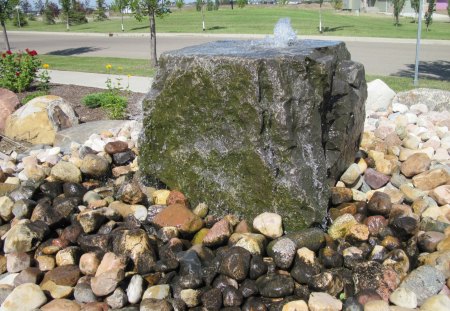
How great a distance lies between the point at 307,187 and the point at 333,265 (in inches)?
27.7

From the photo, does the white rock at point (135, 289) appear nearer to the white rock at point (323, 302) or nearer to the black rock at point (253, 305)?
the black rock at point (253, 305)

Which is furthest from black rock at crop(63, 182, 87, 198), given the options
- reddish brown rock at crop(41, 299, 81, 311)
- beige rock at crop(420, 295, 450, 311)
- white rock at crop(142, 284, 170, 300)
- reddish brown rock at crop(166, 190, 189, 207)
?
beige rock at crop(420, 295, 450, 311)

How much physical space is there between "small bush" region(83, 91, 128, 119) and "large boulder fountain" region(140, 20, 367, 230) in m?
2.86

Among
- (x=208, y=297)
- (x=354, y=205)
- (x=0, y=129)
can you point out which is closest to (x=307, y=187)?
(x=354, y=205)

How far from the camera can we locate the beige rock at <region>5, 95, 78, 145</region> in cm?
688

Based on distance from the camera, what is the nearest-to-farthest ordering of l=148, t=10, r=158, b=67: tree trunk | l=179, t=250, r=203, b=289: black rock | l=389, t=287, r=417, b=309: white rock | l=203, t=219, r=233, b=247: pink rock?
l=389, t=287, r=417, b=309: white rock, l=179, t=250, r=203, b=289: black rock, l=203, t=219, r=233, b=247: pink rock, l=148, t=10, r=158, b=67: tree trunk

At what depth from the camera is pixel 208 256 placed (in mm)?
3982

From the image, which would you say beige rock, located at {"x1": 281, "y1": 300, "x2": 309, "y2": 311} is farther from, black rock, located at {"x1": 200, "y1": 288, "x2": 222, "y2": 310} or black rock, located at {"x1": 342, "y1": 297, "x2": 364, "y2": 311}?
black rock, located at {"x1": 200, "y1": 288, "x2": 222, "y2": 310}

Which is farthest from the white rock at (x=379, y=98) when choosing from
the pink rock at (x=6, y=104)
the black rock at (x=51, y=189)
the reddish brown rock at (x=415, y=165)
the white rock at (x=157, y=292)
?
the pink rock at (x=6, y=104)

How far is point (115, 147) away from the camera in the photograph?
571 centimetres

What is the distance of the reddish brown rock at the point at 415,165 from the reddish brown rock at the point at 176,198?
8.04 feet

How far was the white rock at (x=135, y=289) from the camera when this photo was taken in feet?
11.6

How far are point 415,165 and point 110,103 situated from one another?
4824 millimetres

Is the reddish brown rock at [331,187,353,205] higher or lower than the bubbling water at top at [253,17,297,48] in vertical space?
lower
